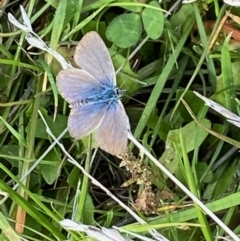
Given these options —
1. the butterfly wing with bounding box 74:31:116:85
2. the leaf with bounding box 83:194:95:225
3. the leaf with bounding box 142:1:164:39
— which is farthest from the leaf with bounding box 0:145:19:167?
the leaf with bounding box 142:1:164:39

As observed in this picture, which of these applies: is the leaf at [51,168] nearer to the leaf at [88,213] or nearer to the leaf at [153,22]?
the leaf at [88,213]

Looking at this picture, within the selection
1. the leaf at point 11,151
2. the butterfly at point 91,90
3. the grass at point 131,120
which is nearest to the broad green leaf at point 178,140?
the grass at point 131,120

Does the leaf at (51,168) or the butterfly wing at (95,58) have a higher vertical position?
the butterfly wing at (95,58)

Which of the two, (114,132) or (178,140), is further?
(178,140)

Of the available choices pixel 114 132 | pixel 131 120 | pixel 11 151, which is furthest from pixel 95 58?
pixel 11 151

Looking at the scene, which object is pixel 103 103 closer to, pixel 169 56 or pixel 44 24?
pixel 169 56

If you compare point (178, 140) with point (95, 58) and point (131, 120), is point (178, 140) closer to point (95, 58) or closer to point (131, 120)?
point (131, 120)

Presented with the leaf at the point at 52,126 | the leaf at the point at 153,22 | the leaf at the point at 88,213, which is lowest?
the leaf at the point at 88,213
